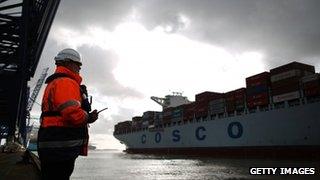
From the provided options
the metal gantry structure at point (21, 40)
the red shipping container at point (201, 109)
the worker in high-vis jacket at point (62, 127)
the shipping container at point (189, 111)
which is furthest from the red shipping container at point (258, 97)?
the worker in high-vis jacket at point (62, 127)

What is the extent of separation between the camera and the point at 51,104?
9.65ft

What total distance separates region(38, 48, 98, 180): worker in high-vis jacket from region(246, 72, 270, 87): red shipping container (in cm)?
3181

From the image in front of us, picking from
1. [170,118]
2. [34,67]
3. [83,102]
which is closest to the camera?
[83,102]

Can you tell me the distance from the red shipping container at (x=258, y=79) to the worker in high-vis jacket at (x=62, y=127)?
31.8 m

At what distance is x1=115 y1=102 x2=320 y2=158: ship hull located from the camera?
2889 cm

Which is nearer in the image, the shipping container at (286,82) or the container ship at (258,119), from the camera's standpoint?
the container ship at (258,119)

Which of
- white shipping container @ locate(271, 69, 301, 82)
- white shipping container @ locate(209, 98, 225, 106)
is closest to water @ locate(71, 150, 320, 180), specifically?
white shipping container @ locate(271, 69, 301, 82)

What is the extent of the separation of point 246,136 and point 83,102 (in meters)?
34.1

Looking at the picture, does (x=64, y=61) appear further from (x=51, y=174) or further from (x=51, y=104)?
(x=51, y=174)

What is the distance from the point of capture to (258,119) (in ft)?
111

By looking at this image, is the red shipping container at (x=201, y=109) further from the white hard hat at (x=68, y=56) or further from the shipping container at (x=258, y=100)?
the white hard hat at (x=68, y=56)

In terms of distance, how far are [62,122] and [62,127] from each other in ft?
0.15

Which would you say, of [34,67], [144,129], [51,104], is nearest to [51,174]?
[51,104]

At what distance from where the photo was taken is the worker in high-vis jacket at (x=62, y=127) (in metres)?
2.78
